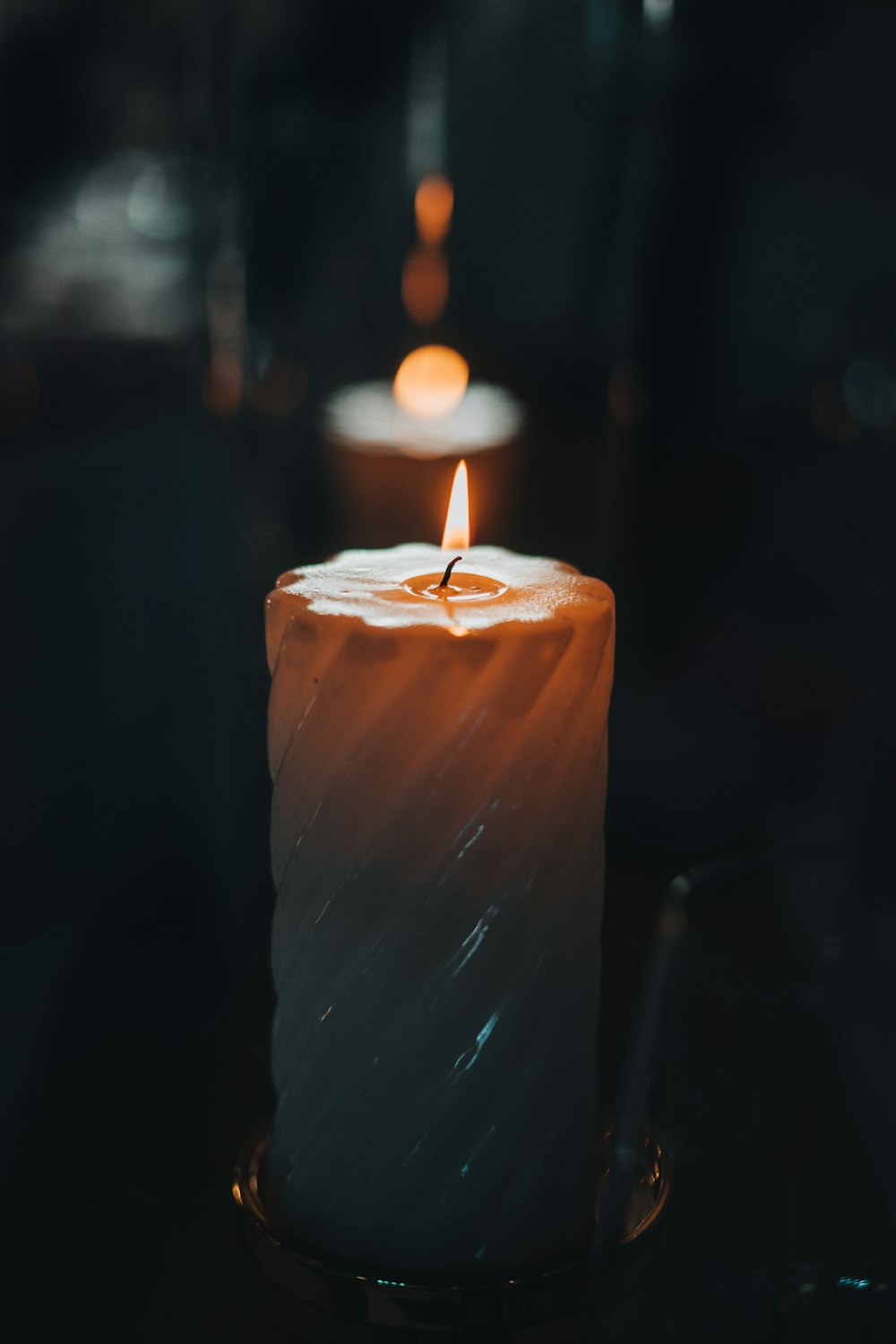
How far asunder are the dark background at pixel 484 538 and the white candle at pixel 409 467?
24mm

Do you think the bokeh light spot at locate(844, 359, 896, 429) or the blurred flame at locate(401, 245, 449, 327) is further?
the blurred flame at locate(401, 245, 449, 327)

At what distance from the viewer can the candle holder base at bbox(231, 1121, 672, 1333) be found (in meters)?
0.31

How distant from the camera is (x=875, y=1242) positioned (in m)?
0.34

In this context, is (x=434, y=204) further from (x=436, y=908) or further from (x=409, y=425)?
(x=436, y=908)

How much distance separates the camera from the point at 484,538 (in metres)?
0.83

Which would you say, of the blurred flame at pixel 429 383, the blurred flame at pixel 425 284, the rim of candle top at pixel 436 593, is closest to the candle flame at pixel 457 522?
the rim of candle top at pixel 436 593

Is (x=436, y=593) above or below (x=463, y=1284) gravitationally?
above

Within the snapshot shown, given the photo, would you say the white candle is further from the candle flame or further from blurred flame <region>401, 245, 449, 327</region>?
the candle flame

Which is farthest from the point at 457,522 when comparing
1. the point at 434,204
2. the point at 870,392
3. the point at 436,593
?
the point at 434,204

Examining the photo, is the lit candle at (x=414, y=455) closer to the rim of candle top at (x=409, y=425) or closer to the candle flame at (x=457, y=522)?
the rim of candle top at (x=409, y=425)

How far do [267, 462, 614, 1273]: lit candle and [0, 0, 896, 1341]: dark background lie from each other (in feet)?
0.12

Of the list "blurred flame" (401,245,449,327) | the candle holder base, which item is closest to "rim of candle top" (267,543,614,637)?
the candle holder base

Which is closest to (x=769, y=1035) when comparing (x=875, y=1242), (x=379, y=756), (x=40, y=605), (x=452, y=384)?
(x=875, y=1242)

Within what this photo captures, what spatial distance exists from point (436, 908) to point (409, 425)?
0.61 m
